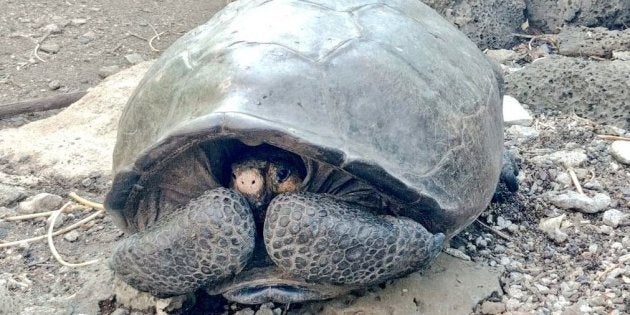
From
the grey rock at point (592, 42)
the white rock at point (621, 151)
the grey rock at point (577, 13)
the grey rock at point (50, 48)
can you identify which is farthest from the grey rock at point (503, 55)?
the grey rock at point (50, 48)

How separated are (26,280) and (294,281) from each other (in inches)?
43.2

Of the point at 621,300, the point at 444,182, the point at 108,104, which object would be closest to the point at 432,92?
the point at 444,182

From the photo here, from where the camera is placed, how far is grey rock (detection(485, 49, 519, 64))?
454cm

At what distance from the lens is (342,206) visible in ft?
7.35

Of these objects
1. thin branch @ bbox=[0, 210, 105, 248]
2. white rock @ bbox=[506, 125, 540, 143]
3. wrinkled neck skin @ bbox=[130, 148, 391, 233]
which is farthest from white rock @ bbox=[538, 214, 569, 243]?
thin branch @ bbox=[0, 210, 105, 248]

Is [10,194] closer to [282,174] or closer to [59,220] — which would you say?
[59,220]

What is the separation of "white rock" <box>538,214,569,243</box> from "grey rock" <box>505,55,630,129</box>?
3.12 ft

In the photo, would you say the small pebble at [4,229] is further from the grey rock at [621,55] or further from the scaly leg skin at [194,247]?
the grey rock at [621,55]

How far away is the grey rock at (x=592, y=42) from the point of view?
4336 millimetres

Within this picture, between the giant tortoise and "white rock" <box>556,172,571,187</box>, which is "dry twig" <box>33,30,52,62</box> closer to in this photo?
the giant tortoise

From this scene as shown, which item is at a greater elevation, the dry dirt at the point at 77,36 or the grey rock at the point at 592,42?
the grey rock at the point at 592,42

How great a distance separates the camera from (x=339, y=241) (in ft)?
7.08

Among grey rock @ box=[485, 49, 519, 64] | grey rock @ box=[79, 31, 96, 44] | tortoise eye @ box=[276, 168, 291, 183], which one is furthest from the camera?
grey rock @ box=[79, 31, 96, 44]

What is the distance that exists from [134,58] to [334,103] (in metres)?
3.39
